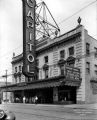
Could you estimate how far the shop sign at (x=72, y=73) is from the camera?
29264mm

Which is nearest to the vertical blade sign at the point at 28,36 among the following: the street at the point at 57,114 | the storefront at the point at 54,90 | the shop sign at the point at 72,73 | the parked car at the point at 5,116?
the storefront at the point at 54,90

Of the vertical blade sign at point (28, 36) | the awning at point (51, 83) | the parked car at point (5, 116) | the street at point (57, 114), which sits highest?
the vertical blade sign at point (28, 36)

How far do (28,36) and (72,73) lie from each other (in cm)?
1124

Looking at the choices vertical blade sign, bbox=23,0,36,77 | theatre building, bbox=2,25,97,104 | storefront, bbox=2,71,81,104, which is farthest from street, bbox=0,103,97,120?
vertical blade sign, bbox=23,0,36,77

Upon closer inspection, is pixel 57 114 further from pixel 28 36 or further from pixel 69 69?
pixel 28 36

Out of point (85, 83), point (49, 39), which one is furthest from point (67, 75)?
point (49, 39)

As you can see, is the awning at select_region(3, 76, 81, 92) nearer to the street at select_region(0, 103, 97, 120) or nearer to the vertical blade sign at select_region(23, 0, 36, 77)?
the vertical blade sign at select_region(23, 0, 36, 77)

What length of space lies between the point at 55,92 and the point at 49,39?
37.4 feet

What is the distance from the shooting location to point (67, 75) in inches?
1153

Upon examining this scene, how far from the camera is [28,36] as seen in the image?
36.0 m

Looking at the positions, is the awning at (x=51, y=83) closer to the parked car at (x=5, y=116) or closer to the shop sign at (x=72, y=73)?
the shop sign at (x=72, y=73)

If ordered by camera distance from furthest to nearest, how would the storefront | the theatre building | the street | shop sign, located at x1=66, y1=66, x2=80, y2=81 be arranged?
the theatre building
the storefront
shop sign, located at x1=66, y1=66, x2=80, y2=81
the street

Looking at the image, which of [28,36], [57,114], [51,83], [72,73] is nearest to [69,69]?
[72,73]

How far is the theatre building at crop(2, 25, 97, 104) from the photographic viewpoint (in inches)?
1209
